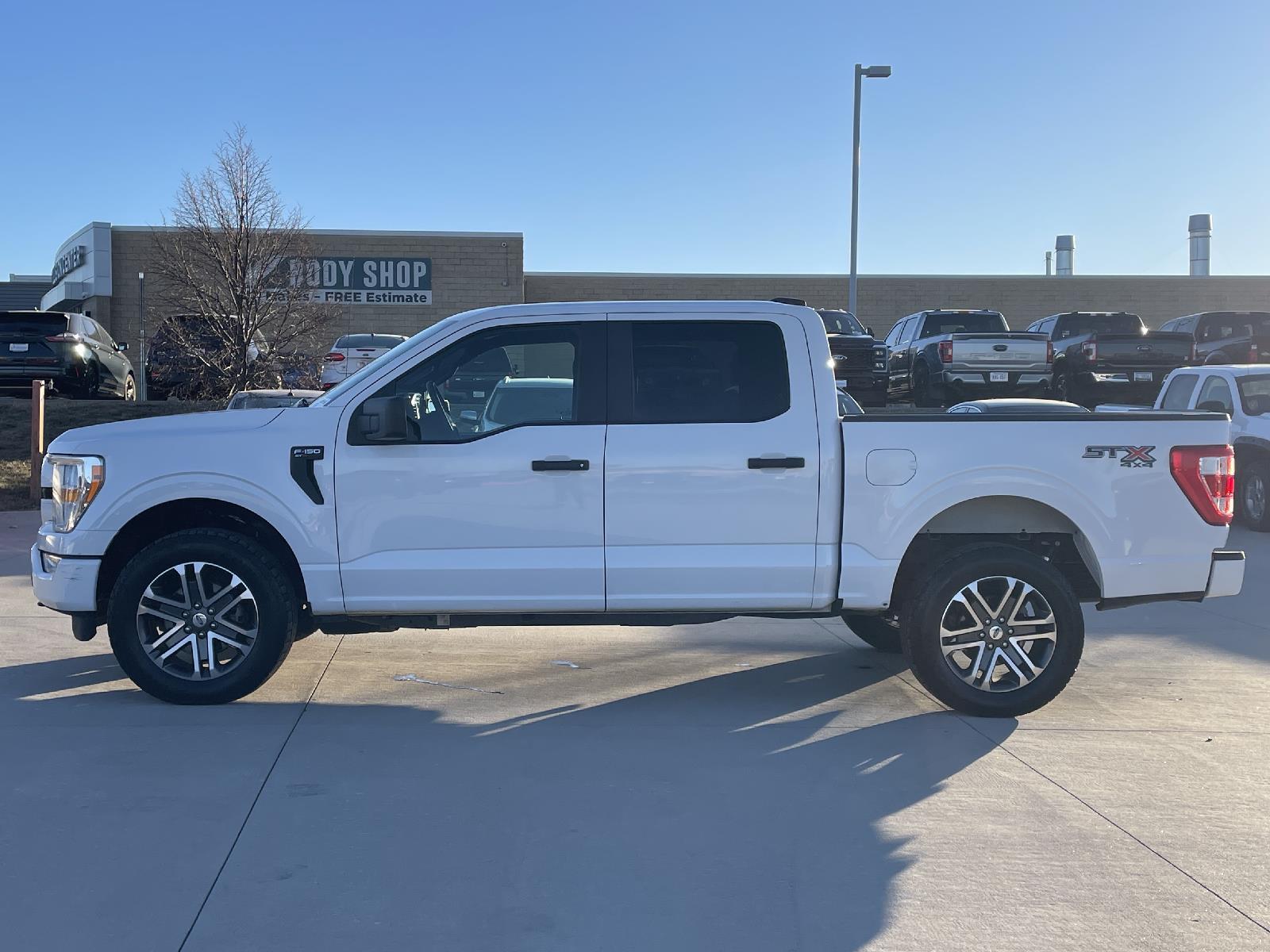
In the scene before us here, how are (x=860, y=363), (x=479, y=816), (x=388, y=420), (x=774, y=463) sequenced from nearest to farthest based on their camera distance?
(x=479, y=816), (x=388, y=420), (x=774, y=463), (x=860, y=363)

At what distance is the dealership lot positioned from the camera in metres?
3.80

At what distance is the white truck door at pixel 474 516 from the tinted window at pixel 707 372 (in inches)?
12.3

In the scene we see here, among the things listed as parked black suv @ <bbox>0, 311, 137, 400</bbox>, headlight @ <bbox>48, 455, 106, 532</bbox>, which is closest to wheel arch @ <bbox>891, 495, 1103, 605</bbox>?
headlight @ <bbox>48, 455, 106, 532</bbox>

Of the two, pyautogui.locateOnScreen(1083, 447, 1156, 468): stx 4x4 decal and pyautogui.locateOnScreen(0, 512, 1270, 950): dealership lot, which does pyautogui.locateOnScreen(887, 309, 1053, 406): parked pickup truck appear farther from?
pyautogui.locateOnScreen(1083, 447, 1156, 468): stx 4x4 decal

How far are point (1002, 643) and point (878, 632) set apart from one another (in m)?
1.54

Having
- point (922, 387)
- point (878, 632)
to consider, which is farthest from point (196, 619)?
point (922, 387)

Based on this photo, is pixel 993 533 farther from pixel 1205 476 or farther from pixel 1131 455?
pixel 1205 476

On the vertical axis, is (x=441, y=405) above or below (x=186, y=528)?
above

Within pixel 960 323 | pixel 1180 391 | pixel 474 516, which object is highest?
pixel 960 323

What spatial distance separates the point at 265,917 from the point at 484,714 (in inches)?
93.8

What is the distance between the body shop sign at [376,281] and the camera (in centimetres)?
3509

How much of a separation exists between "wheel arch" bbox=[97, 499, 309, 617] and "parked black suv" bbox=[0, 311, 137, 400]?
14.3 m

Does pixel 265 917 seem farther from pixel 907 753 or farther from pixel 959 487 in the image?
pixel 959 487

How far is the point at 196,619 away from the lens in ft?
20.0
